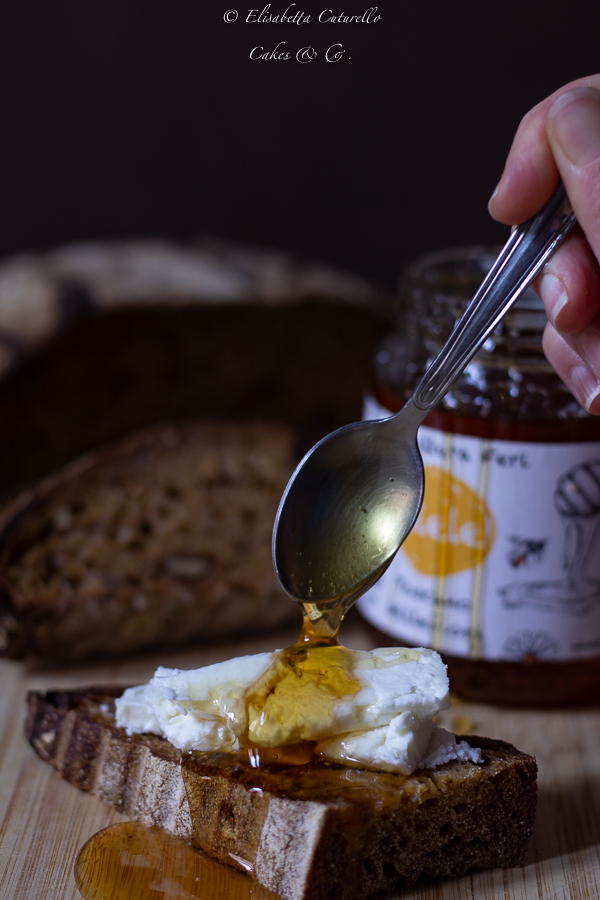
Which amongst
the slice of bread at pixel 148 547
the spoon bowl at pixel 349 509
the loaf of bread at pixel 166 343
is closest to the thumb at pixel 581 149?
the spoon bowl at pixel 349 509

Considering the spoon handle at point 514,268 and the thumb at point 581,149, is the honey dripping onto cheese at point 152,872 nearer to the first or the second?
the spoon handle at point 514,268

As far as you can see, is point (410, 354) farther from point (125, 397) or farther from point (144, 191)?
point (144, 191)

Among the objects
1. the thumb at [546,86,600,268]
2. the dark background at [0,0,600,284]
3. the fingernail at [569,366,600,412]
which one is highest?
the dark background at [0,0,600,284]

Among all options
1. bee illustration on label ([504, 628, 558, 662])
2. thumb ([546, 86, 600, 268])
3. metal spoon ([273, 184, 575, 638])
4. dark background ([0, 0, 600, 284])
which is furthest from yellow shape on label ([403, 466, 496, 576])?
dark background ([0, 0, 600, 284])

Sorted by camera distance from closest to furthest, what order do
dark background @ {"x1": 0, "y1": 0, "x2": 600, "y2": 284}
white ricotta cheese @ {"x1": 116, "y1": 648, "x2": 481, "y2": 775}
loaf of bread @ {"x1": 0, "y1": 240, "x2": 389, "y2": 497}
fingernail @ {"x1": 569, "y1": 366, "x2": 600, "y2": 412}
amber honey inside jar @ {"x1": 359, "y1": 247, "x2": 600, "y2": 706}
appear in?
white ricotta cheese @ {"x1": 116, "y1": 648, "x2": 481, "y2": 775}
fingernail @ {"x1": 569, "y1": 366, "x2": 600, "y2": 412}
amber honey inside jar @ {"x1": 359, "y1": 247, "x2": 600, "y2": 706}
loaf of bread @ {"x1": 0, "y1": 240, "x2": 389, "y2": 497}
dark background @ {"x1": 0, "y1": 0, "x2": 600, "y2": 284}

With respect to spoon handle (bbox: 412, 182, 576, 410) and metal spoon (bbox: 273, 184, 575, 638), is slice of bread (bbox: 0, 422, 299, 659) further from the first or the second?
spoon handle (bbox: 412, 182, 576, 410)
